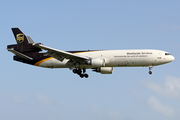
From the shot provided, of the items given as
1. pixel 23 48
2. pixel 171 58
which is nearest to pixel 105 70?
pixel 171 58

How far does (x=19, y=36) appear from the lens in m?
56.9

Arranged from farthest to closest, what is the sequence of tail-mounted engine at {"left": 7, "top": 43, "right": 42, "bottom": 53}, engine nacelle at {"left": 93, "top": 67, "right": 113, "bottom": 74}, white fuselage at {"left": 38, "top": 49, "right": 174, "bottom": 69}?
engine nacelle at {"left": 93, "top": 67, "right": 113, "bottom": 74}, tail-mounted engine at {"left": 7, "top": 43, "right": 42, "bottom": 53}, white fuselage at {"left": 38, "top": 49, "right": 174, "bottom": 69}

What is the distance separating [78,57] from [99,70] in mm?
6234

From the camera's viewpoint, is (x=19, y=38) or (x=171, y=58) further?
(x=19, y=38)

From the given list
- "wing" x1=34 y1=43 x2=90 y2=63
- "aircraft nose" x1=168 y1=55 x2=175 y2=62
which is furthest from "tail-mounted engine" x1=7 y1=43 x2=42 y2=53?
"aircraft nose" x1=168 y1=55 x2=175 y2=62

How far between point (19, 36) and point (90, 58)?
46.6 feet

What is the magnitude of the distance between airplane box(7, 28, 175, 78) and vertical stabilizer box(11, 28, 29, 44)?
1612mm

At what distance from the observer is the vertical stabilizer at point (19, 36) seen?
56.4 meters

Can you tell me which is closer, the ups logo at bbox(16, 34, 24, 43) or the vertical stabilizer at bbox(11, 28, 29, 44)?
the vertical stabilizer at bbox(11, 28, 29, 44)

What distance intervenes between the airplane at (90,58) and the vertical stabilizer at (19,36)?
161 cm

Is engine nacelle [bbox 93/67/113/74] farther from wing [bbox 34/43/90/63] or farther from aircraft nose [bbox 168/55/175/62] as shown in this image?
aircraft nose [bbox 168/55/175/62]

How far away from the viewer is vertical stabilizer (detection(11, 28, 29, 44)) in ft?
Result: 185

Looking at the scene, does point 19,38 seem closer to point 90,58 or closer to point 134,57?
point 90,58

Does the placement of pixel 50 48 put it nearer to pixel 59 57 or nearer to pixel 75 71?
pixel 59 57
